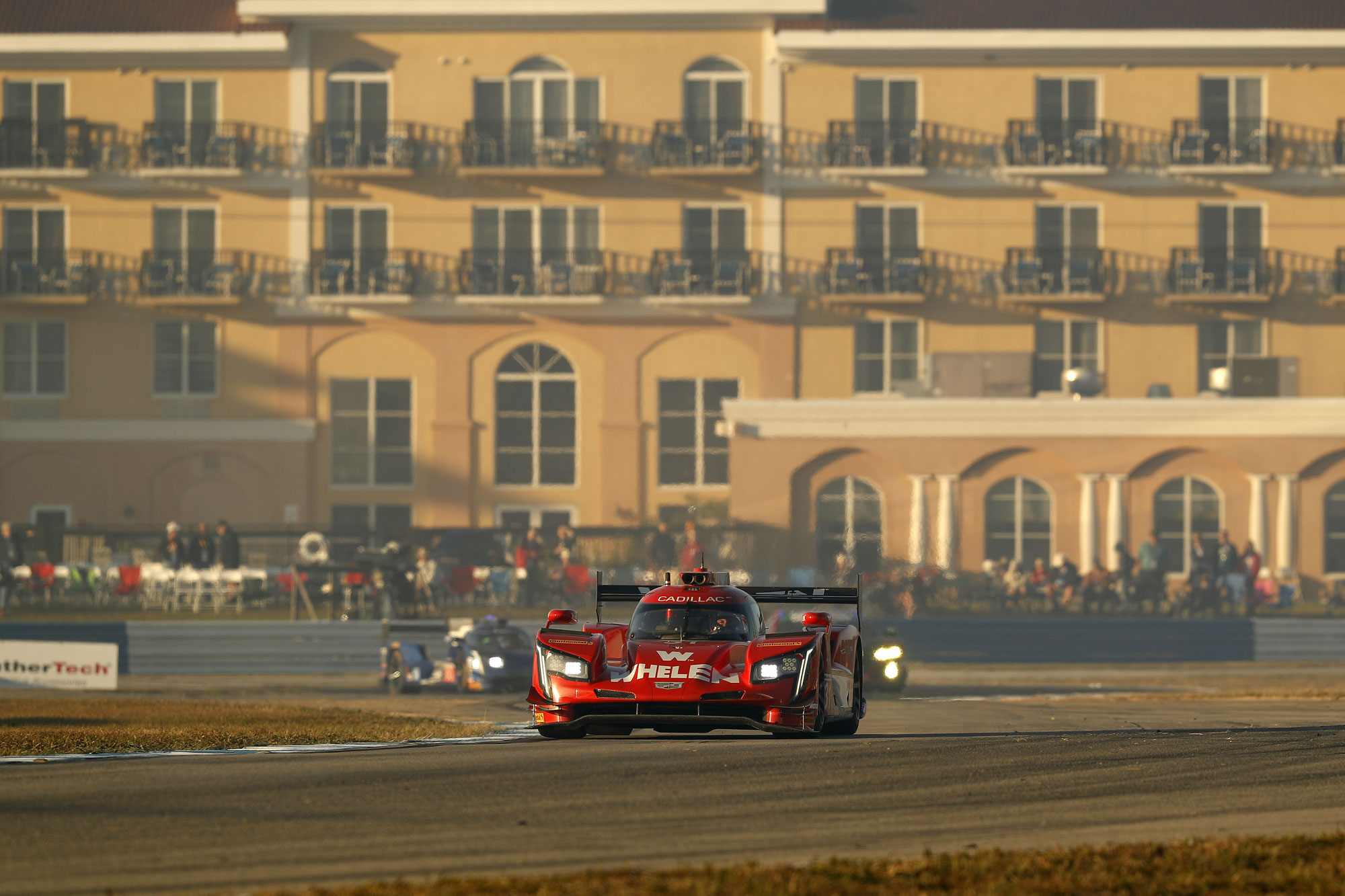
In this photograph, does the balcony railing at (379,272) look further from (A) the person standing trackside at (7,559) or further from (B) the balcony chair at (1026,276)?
(B) the balcony chair at (1026,276)

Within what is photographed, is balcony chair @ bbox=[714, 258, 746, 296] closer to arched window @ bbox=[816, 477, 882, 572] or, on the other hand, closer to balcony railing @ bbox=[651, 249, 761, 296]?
balcony railing @ bbox=[651, 249, 761, 296]

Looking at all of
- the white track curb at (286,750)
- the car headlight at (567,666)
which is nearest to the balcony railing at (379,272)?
the white track curb at (286,750)

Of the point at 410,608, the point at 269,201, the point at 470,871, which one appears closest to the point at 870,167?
the point at 269,201

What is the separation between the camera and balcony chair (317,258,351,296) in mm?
53594

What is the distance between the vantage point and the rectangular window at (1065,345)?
55.2 metres

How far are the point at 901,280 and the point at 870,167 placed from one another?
3.60 meters

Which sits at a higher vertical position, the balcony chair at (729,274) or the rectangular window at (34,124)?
the rectangular window at (34,124)

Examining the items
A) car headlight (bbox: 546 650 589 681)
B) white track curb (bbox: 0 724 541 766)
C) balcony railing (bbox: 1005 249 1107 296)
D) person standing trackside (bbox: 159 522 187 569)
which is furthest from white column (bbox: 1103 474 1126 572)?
car headlight (bbox: 546 650 589 681)

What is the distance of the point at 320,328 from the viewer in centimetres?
5456

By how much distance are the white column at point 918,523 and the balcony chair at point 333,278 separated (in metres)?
18.5

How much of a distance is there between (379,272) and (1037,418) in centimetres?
2051

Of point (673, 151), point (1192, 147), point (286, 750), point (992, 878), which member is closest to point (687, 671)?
point (286, 750)

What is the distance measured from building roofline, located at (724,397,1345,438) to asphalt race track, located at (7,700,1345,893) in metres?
32.2

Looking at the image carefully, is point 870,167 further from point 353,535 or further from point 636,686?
point 636,686
